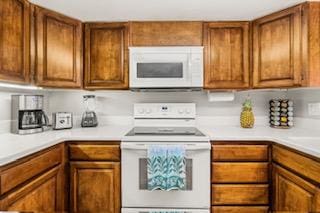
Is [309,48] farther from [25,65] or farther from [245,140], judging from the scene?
[25,65]

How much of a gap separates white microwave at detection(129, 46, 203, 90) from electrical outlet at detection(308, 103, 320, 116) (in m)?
1.01

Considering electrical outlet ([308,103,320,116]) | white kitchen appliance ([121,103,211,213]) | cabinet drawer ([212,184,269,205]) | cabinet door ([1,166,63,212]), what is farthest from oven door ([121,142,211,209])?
electrical outlet ([308,103,320,116])

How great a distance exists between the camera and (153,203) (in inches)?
74.0

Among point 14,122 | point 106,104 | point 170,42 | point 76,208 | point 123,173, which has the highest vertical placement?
point 170,42

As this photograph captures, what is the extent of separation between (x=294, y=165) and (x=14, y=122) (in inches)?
84.9

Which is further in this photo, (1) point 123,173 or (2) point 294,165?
(1) point 123,173

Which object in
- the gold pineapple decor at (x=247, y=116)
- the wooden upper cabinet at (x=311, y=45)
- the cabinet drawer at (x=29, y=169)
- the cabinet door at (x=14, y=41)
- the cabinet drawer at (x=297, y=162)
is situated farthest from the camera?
the gold pineapple decor at (x=247, y=116)

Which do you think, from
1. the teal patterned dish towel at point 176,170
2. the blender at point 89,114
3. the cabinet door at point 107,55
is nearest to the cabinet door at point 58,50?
the cabinet door at point 107,55

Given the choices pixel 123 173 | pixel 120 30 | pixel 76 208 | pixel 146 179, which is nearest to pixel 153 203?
pixel 146 179

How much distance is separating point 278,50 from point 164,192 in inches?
59.7

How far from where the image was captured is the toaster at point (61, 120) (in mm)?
2246

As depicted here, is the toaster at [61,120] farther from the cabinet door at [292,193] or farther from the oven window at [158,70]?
the cabinet door at [292,193]

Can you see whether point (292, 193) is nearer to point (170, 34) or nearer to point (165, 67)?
point (165, 67)

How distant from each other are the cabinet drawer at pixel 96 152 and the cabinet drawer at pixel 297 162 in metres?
1.22
